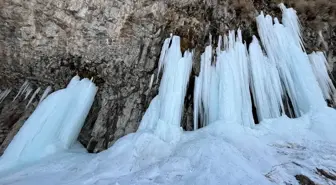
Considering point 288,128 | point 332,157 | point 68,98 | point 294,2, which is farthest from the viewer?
point 294,2

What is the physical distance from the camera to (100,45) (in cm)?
914

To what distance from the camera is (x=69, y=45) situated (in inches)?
362

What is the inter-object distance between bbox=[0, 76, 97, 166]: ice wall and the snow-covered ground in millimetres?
445

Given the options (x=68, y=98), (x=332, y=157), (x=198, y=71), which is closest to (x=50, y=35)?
(x=68, y=98)

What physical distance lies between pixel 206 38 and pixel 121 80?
2.87 meters

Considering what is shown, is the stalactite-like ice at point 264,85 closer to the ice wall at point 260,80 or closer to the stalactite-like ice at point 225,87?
the ice wall at point 260,80

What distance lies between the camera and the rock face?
8.93 meters

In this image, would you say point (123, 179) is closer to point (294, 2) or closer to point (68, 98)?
Answer: point (68, 98)

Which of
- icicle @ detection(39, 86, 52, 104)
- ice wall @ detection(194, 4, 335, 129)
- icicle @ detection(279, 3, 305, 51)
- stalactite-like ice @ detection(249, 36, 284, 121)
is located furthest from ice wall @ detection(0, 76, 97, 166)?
icicle @ detection(279, 3, 305, 51)

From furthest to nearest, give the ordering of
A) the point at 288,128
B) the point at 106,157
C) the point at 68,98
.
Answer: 1. the point at 68,98
2. the point at 288,128
3. the point at 106,157

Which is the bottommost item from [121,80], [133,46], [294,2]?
[121,80]

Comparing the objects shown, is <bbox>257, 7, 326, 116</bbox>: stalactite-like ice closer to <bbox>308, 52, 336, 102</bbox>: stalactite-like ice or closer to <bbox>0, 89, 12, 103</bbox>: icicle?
<bbox>308, 52, 336, 102</bbox>: stalactite-like ice

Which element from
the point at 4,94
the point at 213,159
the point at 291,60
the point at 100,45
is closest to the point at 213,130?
the point at 213,159

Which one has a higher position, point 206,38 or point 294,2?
point 294,2
